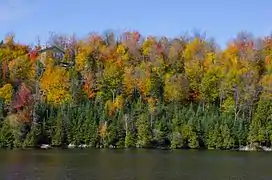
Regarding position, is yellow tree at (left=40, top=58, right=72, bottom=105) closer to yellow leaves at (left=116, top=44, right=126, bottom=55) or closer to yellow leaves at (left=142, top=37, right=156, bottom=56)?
yellow leaves at (left=116, top=44, right=126, bottom=55)

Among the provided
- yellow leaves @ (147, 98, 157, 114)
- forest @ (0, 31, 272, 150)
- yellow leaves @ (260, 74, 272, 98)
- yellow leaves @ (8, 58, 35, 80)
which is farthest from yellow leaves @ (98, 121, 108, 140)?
yellow leaves @ (260, 74, 272, 98)

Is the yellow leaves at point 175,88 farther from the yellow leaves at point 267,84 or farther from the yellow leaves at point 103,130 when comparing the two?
the yellow leaves at point 103,130

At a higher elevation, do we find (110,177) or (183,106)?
(183,106)

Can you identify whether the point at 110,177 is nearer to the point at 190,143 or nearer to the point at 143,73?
the point at 190,143

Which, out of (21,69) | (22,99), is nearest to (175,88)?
(22,99)

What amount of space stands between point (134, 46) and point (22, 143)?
52.2 m

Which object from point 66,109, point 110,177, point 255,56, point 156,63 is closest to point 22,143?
point 66,109

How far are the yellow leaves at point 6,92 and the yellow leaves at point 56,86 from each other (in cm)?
932

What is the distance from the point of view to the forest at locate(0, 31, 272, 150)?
112875 millimetres

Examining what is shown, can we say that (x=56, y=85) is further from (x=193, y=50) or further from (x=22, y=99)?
(x=193, y=50)

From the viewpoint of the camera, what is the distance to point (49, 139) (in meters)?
112

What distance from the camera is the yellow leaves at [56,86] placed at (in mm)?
127375

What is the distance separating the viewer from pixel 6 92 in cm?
12300

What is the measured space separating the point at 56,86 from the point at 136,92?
2184 cm
